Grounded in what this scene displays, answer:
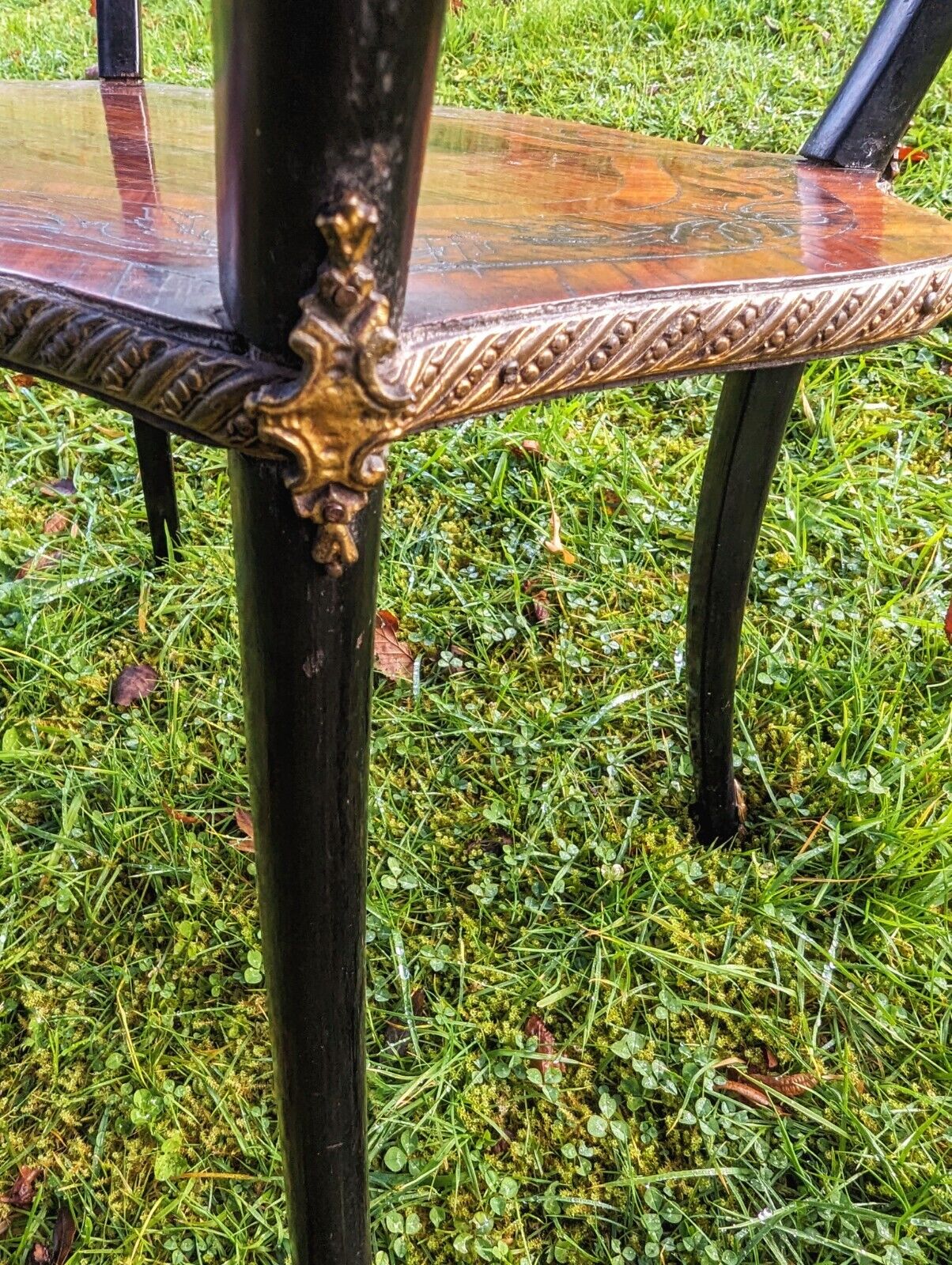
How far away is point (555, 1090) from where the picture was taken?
2.72ft

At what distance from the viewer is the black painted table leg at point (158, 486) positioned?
110 centimetres

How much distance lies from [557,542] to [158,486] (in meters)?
0.55

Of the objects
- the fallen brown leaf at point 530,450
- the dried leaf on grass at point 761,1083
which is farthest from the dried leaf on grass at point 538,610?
the dried leaf on grass at point 761,1083

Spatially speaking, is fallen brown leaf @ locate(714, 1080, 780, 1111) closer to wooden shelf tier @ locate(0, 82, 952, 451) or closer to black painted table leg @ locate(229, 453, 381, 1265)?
black painted table leg @ locate(229, 453, 381, 1265)

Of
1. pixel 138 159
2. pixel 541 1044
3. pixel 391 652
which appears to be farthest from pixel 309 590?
pixel 391 652

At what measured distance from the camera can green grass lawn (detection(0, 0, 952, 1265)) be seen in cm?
78

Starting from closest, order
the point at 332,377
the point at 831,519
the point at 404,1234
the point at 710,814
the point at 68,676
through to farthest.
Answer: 1. the point at 332,377
2. the point at 404,1234
3. the point at 710,814
4. the point at 68,676
5. the point at 831,519

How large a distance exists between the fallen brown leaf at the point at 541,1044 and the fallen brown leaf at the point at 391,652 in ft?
1.50

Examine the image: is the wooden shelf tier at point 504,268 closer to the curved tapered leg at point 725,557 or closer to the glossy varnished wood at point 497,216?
the glossy varnished wood at point 497,216

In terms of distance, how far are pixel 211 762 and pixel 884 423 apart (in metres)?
1.17

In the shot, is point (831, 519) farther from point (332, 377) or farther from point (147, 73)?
point (147, 73)

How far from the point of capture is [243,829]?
1.02 m

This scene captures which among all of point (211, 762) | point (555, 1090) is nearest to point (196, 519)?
point (211, 762)

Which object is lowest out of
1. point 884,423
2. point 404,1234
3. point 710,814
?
point 404,1234
